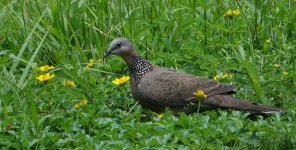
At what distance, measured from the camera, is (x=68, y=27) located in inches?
333

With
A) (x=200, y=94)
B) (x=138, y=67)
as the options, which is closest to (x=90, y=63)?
(x=138, y=67)

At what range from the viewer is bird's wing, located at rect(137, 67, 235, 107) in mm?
6871

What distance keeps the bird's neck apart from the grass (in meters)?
0.15

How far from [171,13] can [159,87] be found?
1.62m

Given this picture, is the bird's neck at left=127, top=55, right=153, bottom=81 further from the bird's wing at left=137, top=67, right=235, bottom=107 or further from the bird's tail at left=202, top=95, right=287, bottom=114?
the bird's tail at left=202, top=95, right=287, bottom=114

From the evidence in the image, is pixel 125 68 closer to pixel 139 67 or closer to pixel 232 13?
pixel 139 67

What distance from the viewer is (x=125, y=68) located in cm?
790

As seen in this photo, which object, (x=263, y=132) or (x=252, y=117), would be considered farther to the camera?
(x=252, y=117)

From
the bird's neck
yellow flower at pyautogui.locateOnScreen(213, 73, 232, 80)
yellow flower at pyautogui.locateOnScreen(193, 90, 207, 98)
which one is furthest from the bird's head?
yellow flower at pyautogui.locateOnScreen(193, 90, 207, 98)

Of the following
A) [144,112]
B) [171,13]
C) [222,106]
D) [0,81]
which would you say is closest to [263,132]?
[222,106]

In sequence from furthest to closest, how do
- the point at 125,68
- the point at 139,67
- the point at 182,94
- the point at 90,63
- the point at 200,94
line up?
1. the point at 125,68
2. the point at 90,63
3. the point at 139,67
4. the point at 182,94
5. the point at 200,94

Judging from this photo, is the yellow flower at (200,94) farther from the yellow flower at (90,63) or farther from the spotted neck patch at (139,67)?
the yellow flower at (90,63)

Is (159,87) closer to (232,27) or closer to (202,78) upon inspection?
(202,78)

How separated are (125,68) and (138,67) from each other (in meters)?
0.63
